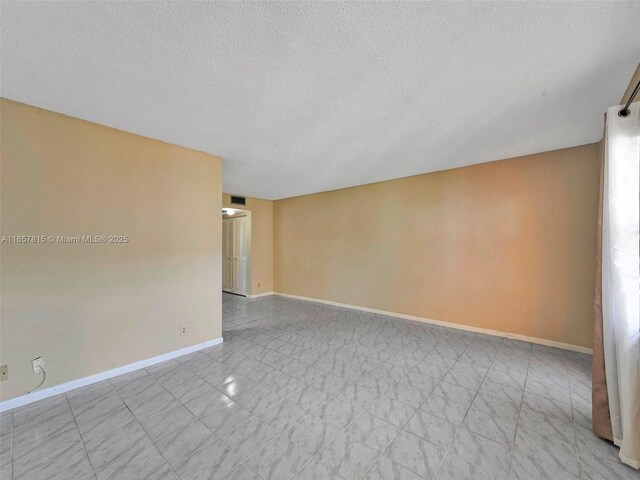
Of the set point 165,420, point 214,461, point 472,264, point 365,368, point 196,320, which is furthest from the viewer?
point 472,264

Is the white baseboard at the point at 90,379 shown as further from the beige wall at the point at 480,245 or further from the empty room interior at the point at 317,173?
the beige wall at the point at 480,245

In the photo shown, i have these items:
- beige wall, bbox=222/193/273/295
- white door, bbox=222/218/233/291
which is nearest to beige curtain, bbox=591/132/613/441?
beige wall, bbox=222/193/273/295

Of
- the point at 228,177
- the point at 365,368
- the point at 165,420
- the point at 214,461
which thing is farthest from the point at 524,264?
the point at 228,177

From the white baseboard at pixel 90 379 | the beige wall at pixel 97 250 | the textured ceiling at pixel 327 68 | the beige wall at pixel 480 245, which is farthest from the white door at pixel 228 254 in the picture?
the textured ceiling at pixel 327 68

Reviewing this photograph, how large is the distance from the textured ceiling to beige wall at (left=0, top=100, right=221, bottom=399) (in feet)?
0.93

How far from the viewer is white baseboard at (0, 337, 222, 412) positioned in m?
2.00

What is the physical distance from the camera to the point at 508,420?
1859mm

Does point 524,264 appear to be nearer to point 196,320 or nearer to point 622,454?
point 622,454

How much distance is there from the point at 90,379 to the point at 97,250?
1240mm

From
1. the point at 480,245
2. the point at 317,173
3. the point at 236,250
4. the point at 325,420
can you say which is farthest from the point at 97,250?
the point at 480,245

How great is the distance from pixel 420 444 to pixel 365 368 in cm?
104

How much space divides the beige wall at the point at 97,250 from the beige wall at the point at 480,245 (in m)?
2.83

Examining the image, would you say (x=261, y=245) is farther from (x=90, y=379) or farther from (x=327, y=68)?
(x=327, y=68)

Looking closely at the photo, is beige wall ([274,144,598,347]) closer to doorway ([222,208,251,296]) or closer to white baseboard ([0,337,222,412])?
doorway ([222,208,251,296])
